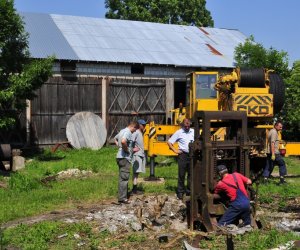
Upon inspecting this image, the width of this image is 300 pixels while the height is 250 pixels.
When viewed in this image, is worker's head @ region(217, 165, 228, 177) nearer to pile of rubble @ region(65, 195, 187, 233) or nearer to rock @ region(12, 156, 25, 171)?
pile of rubble @ region(65, 195, 187, 233)

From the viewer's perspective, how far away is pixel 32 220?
10062mm

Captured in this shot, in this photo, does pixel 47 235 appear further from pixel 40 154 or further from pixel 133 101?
pixel 133 101

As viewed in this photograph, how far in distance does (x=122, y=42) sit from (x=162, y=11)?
1976 centimetres

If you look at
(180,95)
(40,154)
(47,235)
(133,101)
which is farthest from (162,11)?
(47,235)

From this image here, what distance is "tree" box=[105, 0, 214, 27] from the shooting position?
143 feet

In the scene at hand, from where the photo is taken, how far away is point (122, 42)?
26.0 m

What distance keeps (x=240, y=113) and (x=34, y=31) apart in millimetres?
17283

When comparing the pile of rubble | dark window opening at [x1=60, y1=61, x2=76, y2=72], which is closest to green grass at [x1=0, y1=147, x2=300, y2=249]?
the pile of rubble

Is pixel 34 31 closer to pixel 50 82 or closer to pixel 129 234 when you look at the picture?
pixel 50 82

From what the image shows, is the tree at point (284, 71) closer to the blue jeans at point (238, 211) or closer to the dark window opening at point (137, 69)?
the dark window opening at point (137, 69)

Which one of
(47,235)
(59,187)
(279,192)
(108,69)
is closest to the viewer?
(47,235)

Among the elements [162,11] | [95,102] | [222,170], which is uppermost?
[162,11]

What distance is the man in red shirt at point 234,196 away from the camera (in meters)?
8.56

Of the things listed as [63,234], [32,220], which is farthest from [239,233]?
[32,220]
